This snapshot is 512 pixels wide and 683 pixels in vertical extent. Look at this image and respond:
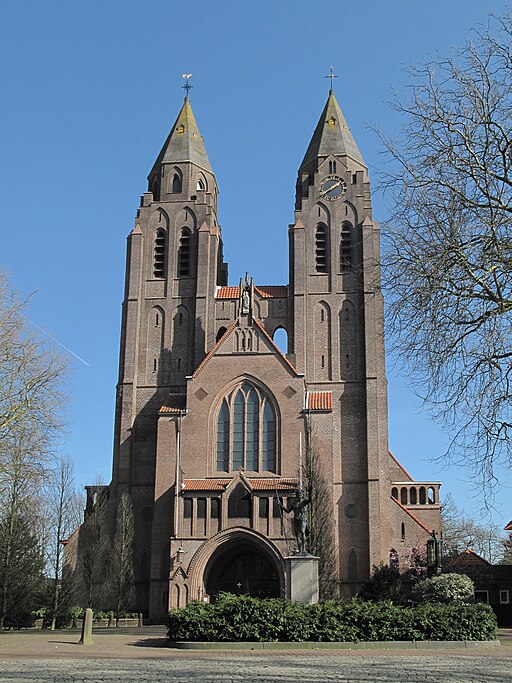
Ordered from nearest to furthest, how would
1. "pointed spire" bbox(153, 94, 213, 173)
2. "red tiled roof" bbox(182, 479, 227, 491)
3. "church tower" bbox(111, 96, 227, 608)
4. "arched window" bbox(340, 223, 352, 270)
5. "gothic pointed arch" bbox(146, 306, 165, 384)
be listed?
"red tiled roof" bbox(182, 479, 227, 491) → "church tower" bbox(111, 96, 227, 608) → "gothic pointed arch" bbox(146, 306, 165, 384) → "arched window" bbox(340, 223, 352, 270) → "pointed spire" bbox(153, 94, 213, 173)

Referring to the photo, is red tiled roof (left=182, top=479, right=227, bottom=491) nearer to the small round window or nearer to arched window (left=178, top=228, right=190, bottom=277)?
the small round window

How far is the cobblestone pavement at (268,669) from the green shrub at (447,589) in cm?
1596

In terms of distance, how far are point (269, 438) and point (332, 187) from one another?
65.3 ft

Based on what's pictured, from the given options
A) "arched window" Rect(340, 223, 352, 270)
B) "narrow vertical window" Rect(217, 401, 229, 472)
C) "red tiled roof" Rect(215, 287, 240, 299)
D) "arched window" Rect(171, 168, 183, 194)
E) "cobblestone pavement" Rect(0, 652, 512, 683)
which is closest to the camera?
"cobblestone pavement" Rect(0, 652, 512, 683)

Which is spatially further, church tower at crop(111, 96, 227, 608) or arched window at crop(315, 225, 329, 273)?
arched window at crop(315, 225, 329, 273)

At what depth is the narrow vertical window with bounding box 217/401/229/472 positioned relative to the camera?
184 ft

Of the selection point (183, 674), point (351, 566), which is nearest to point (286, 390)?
point (351, 566)

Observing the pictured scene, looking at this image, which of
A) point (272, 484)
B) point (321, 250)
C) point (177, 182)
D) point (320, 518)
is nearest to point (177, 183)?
point (177, 182)

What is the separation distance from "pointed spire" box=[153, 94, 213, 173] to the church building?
340 mm

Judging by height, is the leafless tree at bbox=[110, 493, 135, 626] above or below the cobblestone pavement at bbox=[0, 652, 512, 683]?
above

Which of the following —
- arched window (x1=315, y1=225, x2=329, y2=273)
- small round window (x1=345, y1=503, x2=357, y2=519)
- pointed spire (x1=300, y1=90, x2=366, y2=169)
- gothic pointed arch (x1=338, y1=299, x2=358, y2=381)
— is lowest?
small round window (x1=345, y1=503, x2=357, y2=519)

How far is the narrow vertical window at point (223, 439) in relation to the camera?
56.0m

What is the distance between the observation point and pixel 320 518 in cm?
5247

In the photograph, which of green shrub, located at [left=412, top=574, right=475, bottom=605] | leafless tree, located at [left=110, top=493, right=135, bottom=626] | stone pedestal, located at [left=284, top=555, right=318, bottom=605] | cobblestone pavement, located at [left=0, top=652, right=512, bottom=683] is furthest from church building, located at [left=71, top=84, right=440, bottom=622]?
cobblestone pavement, located at [left=0, top=652, right=512, bottom=683]
